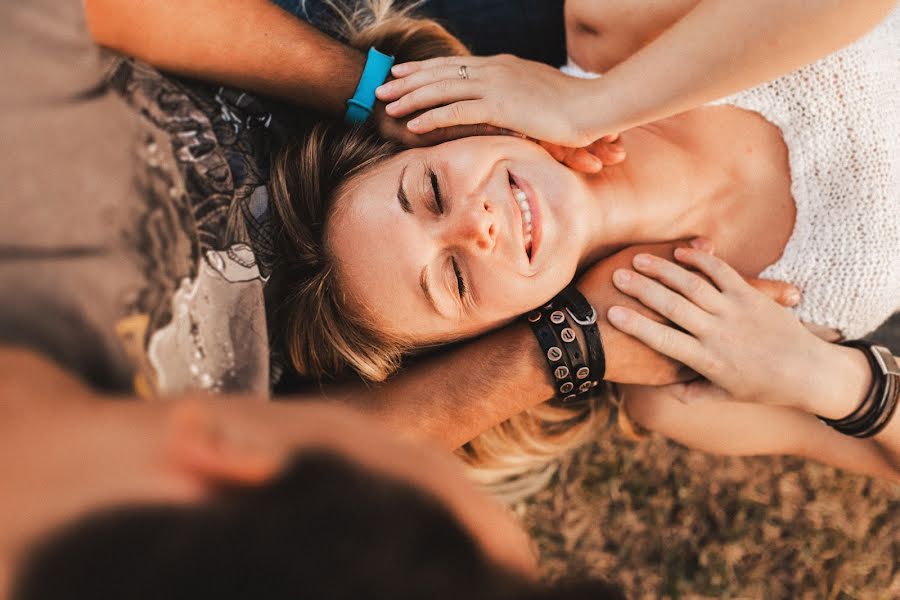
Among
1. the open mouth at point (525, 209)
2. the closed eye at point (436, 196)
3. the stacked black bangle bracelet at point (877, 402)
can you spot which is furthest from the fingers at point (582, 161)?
the stacked black bangle bracelet at point (877, 402)

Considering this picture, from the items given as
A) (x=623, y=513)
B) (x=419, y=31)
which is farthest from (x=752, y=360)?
(x=419, y=31)

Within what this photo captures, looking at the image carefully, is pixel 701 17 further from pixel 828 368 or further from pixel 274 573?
pixel 274 573

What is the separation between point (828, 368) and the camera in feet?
7.01

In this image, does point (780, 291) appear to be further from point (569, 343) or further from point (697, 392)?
point (569, 343)

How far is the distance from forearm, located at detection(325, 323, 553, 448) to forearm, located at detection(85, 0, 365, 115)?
3.20 feet

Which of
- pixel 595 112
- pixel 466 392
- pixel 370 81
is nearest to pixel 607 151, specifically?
pixel 595 112

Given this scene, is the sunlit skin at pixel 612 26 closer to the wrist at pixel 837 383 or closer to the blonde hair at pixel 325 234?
the blonde hair at pixel 325 234

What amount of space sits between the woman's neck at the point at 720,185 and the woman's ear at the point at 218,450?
1746 mm

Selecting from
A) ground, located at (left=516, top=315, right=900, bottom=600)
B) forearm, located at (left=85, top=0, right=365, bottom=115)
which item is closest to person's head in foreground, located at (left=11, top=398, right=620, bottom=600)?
forearm, located at (left=85, top=0, right=365, bottom=115)

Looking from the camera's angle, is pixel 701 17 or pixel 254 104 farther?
pixel 254 104

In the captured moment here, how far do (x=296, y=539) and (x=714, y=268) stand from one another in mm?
1839

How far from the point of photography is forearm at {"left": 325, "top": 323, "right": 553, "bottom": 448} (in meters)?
2.19

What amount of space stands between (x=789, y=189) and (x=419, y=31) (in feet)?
4.80

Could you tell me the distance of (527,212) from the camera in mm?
2062
